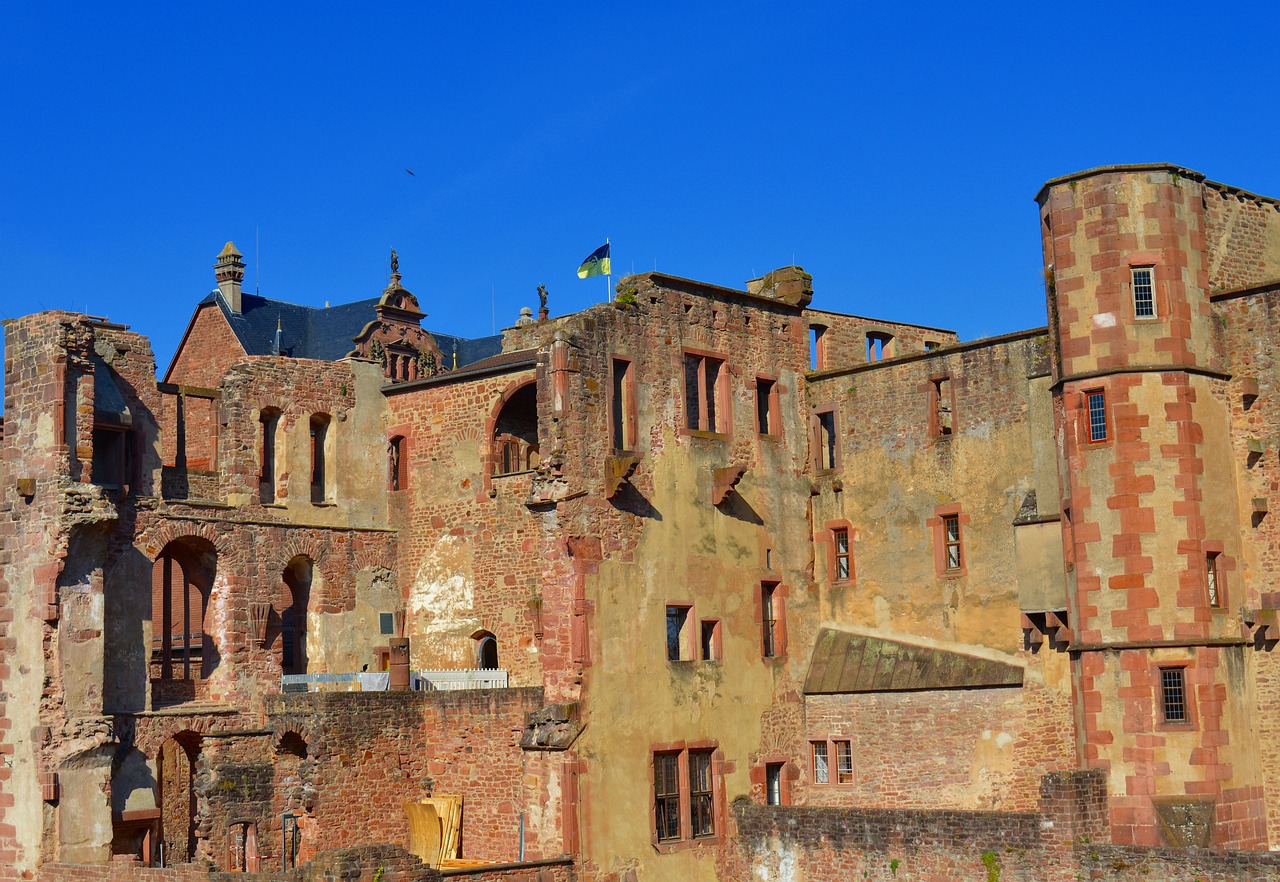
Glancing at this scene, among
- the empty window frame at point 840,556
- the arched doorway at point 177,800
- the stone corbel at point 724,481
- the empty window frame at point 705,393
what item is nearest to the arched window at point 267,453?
the arched doorway at point 177,800

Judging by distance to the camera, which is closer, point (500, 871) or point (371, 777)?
point (500, 871)

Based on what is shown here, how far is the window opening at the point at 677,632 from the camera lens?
2995 cm

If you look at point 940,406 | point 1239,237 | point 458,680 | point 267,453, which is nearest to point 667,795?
point 458,680

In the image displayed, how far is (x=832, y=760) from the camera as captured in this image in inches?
1235

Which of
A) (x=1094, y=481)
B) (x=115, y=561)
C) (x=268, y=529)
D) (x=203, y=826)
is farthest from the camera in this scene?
(x=268, y=529)

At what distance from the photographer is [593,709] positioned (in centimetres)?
2842

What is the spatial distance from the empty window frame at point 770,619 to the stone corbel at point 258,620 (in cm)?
957

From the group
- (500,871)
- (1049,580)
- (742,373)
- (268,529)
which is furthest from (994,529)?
(268,529)

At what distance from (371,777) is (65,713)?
17.6 ft

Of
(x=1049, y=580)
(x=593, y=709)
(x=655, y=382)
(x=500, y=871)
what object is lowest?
(x=500, y=871)

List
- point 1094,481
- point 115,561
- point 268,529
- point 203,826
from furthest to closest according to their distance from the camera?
point 268,529 < point 115,561 < point 203,826 < point 1094,481

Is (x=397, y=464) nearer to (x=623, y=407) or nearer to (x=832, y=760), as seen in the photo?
(x=623, y=407)

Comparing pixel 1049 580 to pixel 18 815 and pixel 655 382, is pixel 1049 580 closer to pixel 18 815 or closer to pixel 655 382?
pixel 655 382

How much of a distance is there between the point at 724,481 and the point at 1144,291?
26.5 feet
